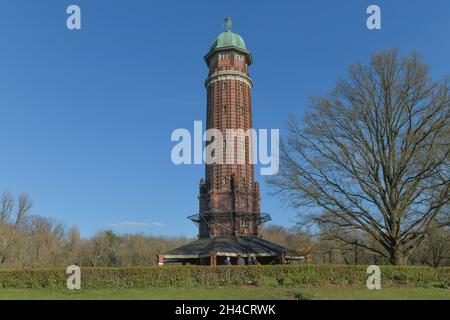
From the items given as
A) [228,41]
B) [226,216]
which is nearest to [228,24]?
[228,41]

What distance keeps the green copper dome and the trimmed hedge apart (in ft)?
109

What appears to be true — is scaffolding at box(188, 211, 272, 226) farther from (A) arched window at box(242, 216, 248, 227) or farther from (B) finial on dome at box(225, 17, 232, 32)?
(B) finial on dome at box(225, 17, 232, 32)

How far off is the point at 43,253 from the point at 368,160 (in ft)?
168

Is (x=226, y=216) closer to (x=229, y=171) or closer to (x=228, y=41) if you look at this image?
(x=229, y=171)

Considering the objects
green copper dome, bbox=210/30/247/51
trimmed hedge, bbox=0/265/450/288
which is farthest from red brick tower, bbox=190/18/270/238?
trimmed hedge, bbox=0/265/450/288

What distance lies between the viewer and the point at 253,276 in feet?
67.3

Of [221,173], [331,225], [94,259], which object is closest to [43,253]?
[94,259]

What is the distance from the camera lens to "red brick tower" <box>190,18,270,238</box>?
4294 cm

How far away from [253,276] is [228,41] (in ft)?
113

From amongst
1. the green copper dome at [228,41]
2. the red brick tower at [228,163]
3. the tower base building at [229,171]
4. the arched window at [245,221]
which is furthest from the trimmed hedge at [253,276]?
the green copper dome at [228,41]

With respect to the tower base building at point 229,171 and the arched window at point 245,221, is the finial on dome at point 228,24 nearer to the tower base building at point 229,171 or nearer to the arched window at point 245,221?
the tower base building at point 229,171

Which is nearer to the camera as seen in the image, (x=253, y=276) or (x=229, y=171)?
(x=253, y=276)
